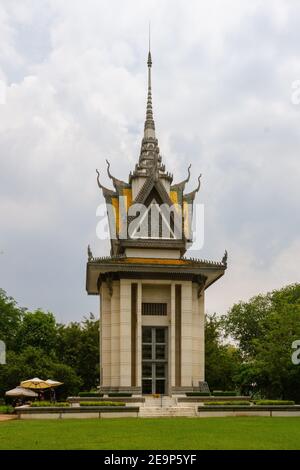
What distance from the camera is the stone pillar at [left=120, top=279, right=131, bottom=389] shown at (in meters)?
44.4

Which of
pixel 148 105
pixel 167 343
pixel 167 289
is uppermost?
pixel 148 105

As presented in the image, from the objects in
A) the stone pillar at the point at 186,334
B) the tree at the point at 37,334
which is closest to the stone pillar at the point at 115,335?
the stone pillar at the point at 186,334

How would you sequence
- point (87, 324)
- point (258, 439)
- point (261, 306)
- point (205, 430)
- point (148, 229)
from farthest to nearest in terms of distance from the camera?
point (261, 306), point (87, 324), point (148, 229), point (205, 430), point (258, 439)

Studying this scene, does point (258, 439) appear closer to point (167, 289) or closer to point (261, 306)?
point (167, 289)

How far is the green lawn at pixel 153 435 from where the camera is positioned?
20.6 m

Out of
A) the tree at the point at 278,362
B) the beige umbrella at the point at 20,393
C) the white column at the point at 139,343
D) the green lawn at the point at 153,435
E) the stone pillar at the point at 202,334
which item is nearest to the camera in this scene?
the green lawn at the point at 153,435

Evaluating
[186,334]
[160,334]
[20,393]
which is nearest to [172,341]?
[186,334]

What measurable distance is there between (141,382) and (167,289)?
20.0 feet

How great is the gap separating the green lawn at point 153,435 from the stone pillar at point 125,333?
14.9 metres

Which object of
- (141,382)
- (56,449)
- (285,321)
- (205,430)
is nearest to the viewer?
(56,449)

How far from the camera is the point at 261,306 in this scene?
276ft

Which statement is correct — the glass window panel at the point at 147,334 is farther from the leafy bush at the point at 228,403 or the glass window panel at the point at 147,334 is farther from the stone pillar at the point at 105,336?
the leafy bush at the point at 228,403

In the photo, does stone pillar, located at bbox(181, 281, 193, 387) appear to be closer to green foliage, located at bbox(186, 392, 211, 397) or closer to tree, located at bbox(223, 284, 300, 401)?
green foliage, located at bbox(186, 392, 211, 397)

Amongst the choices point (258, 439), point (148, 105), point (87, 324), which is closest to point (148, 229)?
point (148, 105)
